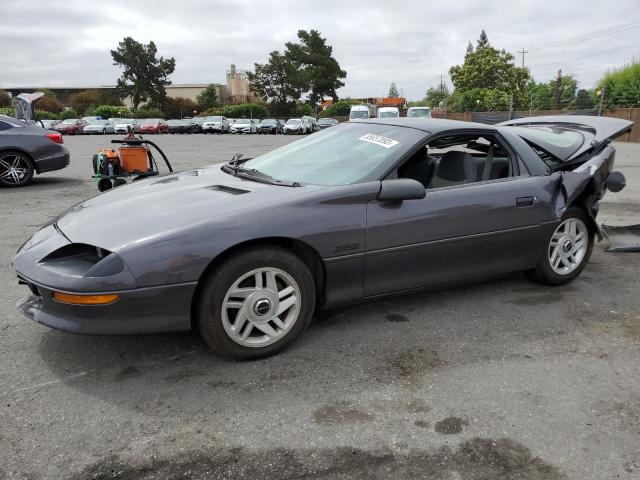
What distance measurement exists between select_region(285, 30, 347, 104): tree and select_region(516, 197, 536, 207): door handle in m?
71.0

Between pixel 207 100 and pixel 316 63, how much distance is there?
16.7 metres

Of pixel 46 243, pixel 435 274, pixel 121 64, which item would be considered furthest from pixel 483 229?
pixel 121 64

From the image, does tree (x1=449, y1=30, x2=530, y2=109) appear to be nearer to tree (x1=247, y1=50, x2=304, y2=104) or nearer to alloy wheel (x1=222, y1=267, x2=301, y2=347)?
tree (x1=247, y1=50, x2=304, y2=104)

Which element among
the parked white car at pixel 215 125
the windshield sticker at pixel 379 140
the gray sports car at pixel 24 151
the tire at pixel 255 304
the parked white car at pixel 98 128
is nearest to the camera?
the tire at pixel 255 304

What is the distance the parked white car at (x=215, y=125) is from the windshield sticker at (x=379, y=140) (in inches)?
1518

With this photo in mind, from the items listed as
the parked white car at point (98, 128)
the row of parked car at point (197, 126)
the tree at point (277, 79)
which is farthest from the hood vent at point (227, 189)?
the tree at point (277, 79)

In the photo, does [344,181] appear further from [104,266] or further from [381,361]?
[104,266]

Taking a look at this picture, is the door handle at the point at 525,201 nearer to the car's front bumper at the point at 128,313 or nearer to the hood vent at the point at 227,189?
the hood vent at the point at 227,189

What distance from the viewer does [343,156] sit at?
11.6 ft

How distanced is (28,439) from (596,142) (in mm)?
4258

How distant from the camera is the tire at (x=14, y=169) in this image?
8.91 metres

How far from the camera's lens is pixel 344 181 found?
126 inches

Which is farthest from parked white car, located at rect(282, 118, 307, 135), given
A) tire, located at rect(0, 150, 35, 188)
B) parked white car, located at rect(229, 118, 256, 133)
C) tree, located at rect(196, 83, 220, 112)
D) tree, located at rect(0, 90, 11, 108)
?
tree, located at rect(0, 90, 11, 108)

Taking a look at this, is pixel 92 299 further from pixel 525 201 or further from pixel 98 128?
pixel 98 128
